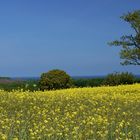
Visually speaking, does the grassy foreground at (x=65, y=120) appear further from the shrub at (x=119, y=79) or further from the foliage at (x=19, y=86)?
the shrub at (x=119, y=79)

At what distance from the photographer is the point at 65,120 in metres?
11.7

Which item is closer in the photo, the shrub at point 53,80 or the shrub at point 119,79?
the shrub at point 53,80

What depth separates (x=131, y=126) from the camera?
11.2m

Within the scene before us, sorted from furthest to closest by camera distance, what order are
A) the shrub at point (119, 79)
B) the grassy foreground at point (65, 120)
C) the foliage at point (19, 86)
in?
the shrub at point (119, 79) < the foliage at point (19, 86) < the grassy foreground at point (65, 120)

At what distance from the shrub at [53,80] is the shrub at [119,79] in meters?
3.16

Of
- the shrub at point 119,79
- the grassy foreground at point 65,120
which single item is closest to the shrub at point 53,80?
the shrub at point 119,79

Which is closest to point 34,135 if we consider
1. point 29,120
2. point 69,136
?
point 69,136

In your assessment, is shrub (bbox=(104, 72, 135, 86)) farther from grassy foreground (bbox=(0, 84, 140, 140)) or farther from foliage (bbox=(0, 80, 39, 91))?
A: grassy foreground (bbox=(0, 84, 140, 140))

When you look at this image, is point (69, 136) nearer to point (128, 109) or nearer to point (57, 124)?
point (57, 124)

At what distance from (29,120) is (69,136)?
2.94 m

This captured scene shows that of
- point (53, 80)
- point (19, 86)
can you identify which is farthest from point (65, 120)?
point (19, 86)

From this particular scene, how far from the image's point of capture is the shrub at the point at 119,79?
31.5 meters

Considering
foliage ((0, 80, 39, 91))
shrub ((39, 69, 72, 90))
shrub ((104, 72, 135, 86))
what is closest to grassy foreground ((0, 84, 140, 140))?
foliage ((0, 80, 39, 91))

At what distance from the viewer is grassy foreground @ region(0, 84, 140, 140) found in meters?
9.37
